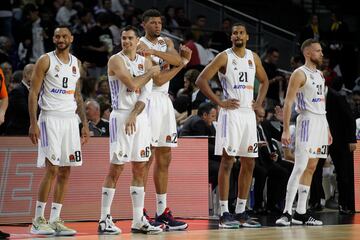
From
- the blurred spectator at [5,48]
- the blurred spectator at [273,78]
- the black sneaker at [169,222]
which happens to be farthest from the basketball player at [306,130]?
the blurred spectator at [5,48]

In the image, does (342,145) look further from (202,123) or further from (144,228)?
(144,228)

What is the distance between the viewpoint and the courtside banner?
12227 mm

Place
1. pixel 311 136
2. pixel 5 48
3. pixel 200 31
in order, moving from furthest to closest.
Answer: pixel 200 31 → pixel 5 48 → pixel 311 136

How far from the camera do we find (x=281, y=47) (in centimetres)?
2312

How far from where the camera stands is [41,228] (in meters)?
10.8

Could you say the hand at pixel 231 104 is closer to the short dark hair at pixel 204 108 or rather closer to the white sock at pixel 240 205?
the white sock at pixel 240 205

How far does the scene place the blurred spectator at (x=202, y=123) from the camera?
47.5 ft

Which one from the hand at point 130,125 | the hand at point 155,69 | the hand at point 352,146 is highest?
the hand at point 155,69

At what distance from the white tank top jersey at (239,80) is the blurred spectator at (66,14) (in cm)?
752

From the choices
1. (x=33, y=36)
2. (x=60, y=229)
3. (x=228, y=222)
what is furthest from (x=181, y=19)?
(x=60, y=229)

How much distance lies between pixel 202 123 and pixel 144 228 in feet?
12.8

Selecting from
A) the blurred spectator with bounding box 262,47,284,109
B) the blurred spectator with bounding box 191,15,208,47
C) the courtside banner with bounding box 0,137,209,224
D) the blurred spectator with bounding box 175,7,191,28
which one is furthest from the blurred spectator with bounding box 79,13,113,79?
the courtside banner with bounding box 0,137,209,224

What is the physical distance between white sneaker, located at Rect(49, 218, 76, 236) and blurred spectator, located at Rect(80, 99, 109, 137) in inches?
124

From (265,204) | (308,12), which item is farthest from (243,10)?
(265,204)
